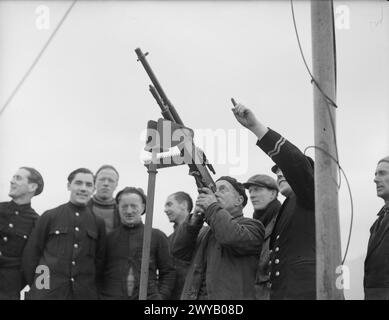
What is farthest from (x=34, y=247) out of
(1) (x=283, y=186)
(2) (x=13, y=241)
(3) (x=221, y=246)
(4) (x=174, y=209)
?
(1) (x=283, y=186)

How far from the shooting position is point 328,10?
423 cm

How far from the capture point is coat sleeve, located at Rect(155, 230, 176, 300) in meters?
6.31

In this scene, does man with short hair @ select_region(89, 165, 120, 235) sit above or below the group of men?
above

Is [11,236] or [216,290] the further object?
[11,236]

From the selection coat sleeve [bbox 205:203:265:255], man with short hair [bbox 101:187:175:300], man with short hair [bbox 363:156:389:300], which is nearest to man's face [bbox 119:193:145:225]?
man with short hair [bbox 101:187:175:300]

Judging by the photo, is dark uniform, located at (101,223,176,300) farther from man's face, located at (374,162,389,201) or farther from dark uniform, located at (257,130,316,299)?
man's face, located at (374,162,389,201)

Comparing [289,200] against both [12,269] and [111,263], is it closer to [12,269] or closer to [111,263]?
[111,263]

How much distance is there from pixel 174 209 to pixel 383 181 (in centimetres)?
212

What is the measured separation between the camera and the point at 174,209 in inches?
271

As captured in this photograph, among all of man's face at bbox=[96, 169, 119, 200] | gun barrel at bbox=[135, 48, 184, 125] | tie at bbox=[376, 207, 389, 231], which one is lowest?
tie at bbox=[376, 207, 389, 231]

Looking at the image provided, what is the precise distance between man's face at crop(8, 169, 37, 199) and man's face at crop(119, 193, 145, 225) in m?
0.79

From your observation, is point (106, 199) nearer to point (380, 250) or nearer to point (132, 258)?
point (132, 258)

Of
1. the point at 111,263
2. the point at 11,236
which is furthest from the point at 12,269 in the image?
the point at 111,263

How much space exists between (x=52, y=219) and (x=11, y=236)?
370 mm
